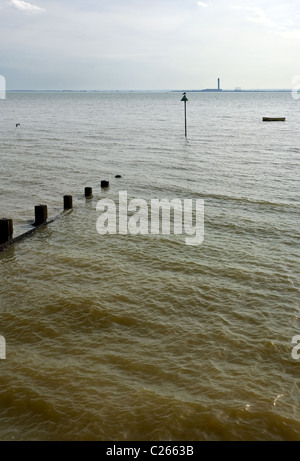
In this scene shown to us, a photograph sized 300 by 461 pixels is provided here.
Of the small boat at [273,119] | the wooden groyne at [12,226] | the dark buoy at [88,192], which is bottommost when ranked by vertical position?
the wooden groyne at [12,226]

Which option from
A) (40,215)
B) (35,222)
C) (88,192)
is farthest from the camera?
(88,192)

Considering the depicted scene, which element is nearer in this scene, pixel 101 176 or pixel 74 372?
pixel 74 372

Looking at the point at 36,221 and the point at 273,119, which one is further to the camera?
the point at 273,119

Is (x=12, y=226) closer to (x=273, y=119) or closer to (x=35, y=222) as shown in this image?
(x=35, y=222)

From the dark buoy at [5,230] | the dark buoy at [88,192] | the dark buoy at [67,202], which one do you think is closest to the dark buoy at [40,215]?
the dark buoy at [67,202]

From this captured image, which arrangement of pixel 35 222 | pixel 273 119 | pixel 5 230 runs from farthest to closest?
pixel 273 119
pixel 35 222
pixel 5 230

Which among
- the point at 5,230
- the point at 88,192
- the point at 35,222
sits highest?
the point at 88,192

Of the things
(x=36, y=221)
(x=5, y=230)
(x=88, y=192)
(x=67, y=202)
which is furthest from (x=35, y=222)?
(x=88, y=192)

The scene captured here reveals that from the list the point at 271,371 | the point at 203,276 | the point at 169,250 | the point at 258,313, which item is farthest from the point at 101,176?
the point at 271,371

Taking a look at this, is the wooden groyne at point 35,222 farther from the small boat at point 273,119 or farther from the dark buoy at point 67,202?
the small boat at point 273,119

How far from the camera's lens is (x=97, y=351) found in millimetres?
8906

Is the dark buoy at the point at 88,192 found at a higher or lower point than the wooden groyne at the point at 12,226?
higher

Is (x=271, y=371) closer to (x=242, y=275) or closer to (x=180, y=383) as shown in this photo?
(x=180, y=383)

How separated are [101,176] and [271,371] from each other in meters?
20.8
